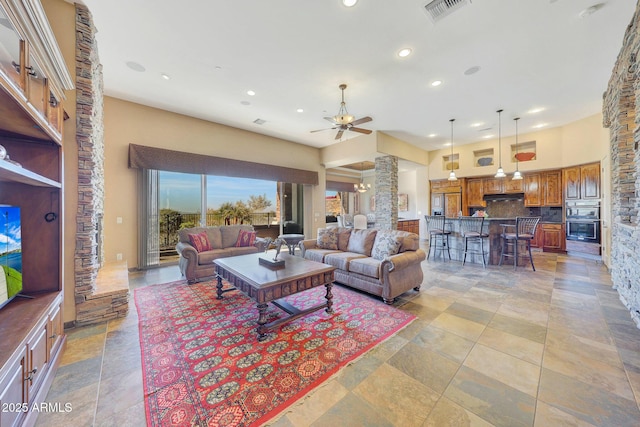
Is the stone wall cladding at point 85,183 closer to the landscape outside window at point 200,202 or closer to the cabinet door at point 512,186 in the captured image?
the landscape outside window at point 200,202

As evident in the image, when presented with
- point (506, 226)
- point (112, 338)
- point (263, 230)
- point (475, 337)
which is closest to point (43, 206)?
point (112, 338)

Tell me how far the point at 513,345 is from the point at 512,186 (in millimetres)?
6922

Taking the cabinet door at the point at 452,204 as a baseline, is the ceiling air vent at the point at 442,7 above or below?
above

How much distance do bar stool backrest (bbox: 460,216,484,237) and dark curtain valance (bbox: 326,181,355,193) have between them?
18.8 feet

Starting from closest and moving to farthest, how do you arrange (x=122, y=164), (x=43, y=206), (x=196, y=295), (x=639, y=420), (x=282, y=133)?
(x=639, y=420) → (x=43, y=206) → (x=196, y=295) → (x=122, y=164) → (x=282, y=133)

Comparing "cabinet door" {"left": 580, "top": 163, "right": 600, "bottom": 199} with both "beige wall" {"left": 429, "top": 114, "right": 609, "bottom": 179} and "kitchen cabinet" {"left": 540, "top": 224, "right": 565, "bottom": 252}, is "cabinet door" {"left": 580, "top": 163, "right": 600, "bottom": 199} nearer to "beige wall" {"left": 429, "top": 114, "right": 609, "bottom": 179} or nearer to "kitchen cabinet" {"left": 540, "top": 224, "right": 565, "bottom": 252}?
"beige wall" {"left": 429, "top": 114, "right": 609, "bottom": 179}

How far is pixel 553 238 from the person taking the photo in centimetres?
655

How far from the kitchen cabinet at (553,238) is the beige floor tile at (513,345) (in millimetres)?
6185

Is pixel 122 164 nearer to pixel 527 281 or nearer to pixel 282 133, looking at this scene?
pixel 282 133

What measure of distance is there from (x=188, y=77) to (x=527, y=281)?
22.0 feet

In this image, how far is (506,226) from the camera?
5230 millimetres

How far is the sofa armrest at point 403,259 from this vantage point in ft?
10.0

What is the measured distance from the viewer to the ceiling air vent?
240cm

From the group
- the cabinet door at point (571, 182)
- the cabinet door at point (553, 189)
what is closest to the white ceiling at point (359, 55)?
the cabinet door at point (571, 182)
